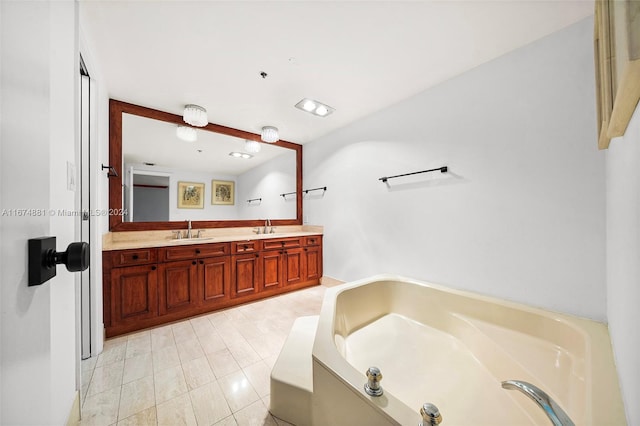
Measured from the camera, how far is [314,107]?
2.36 metres

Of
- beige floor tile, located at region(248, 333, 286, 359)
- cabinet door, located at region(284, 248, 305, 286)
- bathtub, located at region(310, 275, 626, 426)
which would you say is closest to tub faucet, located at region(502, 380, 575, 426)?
bathtub, located at region(310, 275, 626, 426)

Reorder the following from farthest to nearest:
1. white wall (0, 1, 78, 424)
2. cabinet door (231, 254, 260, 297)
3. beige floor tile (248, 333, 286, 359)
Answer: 1. cabinet door (231, 254, 260, 297)
2. beige floor tile (248, 333, 286, 359)
3. white wall (0, 1, 78, 424)

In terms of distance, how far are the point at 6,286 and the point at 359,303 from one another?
181cm

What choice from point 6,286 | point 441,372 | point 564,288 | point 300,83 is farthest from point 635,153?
point 300,83

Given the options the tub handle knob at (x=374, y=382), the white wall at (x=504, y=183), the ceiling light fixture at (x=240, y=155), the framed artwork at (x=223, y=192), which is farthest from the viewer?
the ceiling light fixture at (x=240, y=155)

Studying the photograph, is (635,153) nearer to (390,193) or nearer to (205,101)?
(390,193)

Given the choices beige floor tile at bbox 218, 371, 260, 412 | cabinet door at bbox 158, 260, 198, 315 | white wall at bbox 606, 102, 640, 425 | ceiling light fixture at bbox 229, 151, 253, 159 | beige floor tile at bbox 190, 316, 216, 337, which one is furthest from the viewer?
ceiling light fixture at bbox 229, 151, 253, 159

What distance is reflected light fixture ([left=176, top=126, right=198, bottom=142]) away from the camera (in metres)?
2.54

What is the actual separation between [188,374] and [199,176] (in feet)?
6.81

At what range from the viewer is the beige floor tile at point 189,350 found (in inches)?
63.2

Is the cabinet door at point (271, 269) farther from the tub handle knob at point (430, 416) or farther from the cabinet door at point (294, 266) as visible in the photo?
the tub handle knob at point (430, 416)

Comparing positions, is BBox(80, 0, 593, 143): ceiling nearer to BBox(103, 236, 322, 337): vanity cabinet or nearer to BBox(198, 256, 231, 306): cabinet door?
BBox(103, 236, 322, 337): vanity cabinet

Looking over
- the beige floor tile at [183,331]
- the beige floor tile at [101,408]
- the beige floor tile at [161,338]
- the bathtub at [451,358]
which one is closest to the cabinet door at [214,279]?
the beige floor tile at [183,331]

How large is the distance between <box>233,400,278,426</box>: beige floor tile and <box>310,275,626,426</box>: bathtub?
0.97 ft
